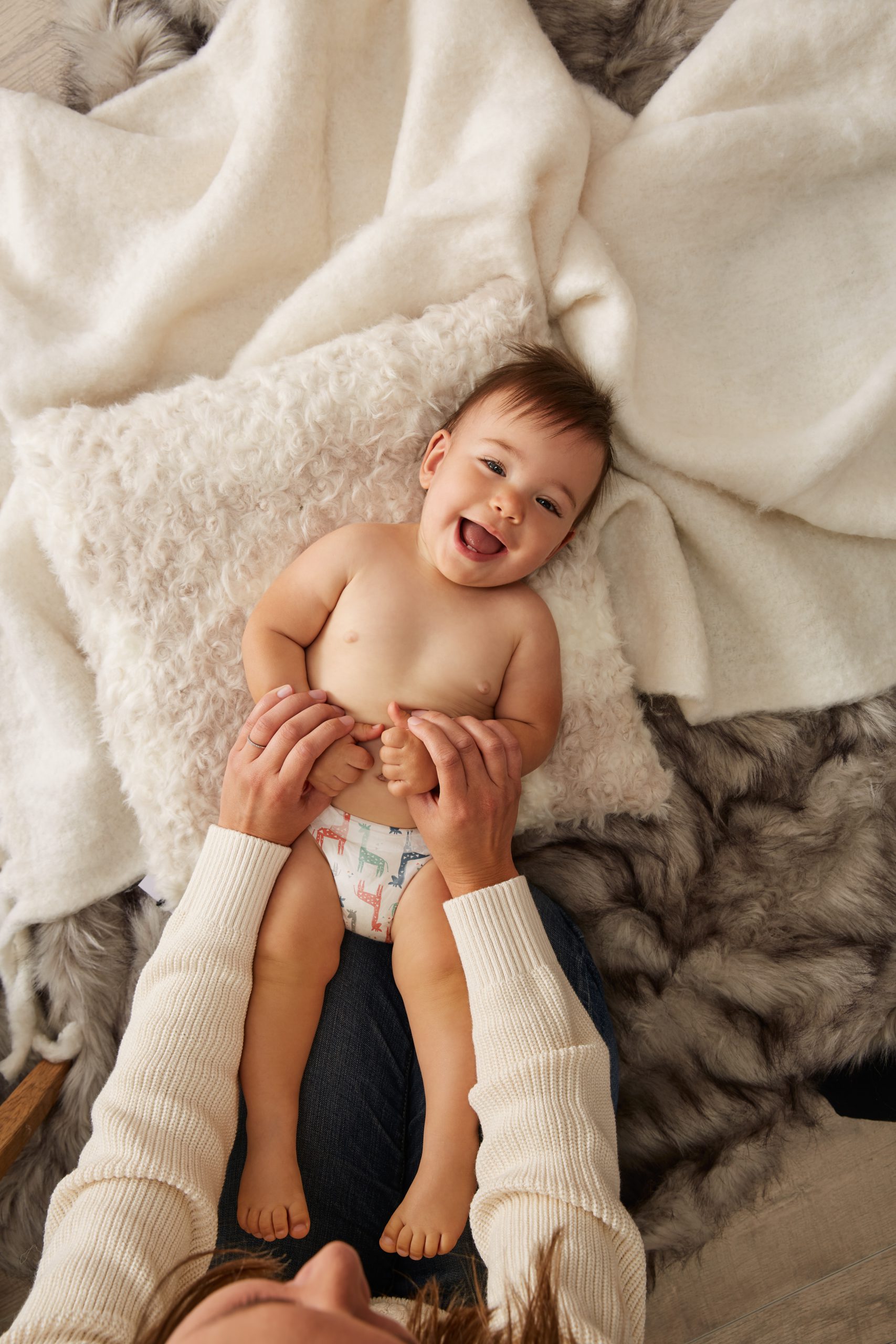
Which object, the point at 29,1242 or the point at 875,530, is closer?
the point at 29,1242

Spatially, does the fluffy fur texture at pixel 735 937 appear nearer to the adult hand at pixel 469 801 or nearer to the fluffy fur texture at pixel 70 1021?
the adult hand at pixel 469 801

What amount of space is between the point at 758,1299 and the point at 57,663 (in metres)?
1.89

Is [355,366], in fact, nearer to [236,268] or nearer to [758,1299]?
[236,268]

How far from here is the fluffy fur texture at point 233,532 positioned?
142 centimetres

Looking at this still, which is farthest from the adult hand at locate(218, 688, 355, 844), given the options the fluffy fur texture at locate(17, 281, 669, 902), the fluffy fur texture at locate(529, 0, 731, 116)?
the fluffy fur texture at locate(529, 0, 731, 116)

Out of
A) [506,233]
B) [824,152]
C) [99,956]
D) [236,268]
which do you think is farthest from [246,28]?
[99,956]

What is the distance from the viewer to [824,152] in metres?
1.56

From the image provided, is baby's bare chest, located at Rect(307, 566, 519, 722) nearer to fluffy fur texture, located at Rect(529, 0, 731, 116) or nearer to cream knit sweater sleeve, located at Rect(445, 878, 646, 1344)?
cream knit sweater sleeve, located at Rect(445, 878, 646, 1344)

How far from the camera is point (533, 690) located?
4.71ft

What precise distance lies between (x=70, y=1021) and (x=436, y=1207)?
0.72 meters

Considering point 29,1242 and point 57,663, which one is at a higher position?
point 57,663

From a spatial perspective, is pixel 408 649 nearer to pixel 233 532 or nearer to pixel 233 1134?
pixel 233 532

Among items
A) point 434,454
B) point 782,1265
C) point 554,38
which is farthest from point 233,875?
point 554,38

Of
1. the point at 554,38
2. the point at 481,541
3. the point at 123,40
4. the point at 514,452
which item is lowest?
the point at 481,541
